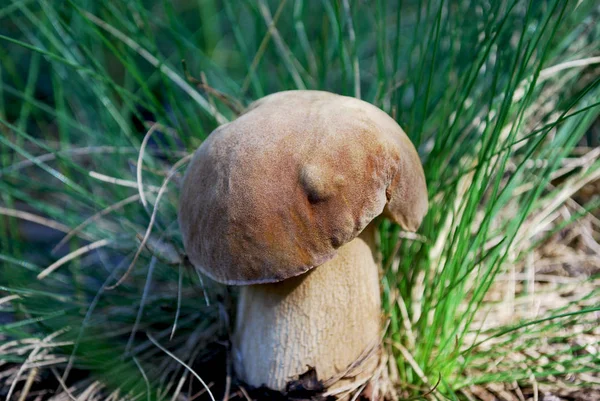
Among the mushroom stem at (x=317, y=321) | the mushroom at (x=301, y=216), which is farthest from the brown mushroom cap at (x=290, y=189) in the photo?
the mushroom stem at (x=317, y=321)

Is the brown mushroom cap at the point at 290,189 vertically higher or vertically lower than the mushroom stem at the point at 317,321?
higher

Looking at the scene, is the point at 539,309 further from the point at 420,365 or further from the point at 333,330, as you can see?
the point at 333,330

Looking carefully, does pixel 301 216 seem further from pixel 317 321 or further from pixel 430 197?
pixel 430 197

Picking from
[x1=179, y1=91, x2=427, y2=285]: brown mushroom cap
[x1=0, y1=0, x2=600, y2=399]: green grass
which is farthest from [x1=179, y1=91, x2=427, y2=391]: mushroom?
[x1=0, y1=0, x2=600, y2=399]: green grass

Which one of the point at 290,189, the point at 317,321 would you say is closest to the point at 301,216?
the point at 290,189

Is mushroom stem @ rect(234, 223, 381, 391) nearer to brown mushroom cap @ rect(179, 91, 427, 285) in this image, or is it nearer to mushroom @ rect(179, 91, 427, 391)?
mushroom @ rect(179, 91, 427, 391)

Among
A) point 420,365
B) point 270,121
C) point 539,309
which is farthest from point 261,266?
point 539,309

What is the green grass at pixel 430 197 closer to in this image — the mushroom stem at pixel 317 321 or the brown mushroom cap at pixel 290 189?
the mushroom stem at pixel 317 321

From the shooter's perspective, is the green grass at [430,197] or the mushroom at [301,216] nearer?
the mushroom at [301,216]
